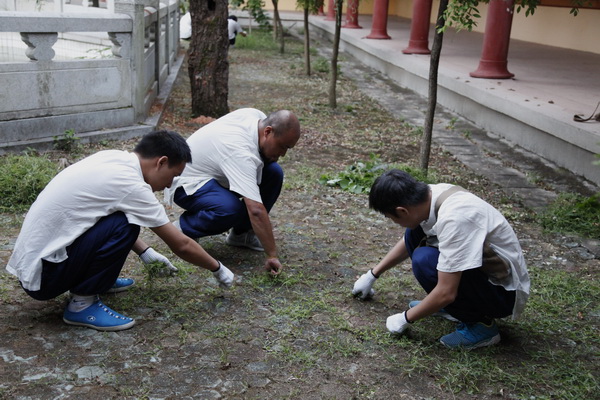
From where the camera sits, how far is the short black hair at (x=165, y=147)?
10.9 feet

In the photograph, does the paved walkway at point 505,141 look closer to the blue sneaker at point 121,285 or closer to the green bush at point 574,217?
the green bush at point 574,217

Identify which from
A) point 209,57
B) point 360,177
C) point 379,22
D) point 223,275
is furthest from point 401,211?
point 379,22

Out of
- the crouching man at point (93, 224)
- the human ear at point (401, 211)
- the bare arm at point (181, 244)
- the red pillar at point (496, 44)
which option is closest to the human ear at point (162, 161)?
the crouching man at point (93, 224)

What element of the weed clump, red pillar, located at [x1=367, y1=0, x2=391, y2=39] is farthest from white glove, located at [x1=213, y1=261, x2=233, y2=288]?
red pillar, located at [x1=367, y1=0, x2=391, y2=39]

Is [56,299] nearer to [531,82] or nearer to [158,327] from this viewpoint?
[158,327]

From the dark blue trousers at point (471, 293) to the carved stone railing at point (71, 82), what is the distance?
462 cm

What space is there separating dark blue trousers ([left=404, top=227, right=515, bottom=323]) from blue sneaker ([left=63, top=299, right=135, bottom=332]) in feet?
5.06

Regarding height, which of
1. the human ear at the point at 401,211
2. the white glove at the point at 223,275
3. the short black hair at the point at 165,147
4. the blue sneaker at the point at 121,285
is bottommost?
the blue sneaker at the point at 121,285

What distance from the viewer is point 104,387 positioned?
9.52 ft

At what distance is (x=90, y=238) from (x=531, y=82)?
7836 mm

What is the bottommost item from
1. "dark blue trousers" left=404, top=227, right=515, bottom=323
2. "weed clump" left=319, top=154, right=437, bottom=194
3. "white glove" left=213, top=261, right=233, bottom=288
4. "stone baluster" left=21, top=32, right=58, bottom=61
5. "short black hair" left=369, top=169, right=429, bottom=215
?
"weed clump" left=319, top=154, right=437, bottom=194

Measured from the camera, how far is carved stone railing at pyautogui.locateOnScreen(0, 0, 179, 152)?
643 centimetres

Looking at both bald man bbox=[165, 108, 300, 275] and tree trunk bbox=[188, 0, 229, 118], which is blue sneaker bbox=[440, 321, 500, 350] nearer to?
bald man bbox=[165, 108, 300, 275]

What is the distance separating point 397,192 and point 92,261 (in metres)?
1.52
